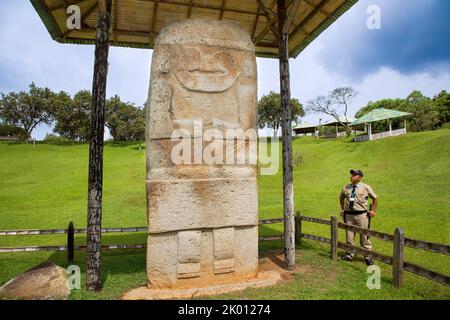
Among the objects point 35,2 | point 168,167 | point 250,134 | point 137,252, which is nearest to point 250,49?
point 250,134

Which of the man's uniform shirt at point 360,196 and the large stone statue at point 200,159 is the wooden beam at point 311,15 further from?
the man's uniform shirt at point 360,196

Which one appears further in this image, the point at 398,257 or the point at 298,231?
the point at 298,231

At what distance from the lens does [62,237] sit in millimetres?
12336

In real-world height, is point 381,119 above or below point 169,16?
above

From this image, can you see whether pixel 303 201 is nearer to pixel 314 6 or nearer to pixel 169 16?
pixel 314 6

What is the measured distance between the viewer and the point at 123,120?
59.7 meters

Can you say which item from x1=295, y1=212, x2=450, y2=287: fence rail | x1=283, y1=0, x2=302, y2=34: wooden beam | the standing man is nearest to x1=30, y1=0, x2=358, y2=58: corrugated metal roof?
x1=283, y1=0, x2=302, y2=34: wooden beam

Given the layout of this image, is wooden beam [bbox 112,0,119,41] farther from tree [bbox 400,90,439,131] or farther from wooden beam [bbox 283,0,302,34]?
tree [bbox 400,90,439,131]

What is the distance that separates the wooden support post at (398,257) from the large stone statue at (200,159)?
103 inches

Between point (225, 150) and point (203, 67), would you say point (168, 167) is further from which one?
point (203, 67)

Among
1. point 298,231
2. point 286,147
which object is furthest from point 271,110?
point 286,147

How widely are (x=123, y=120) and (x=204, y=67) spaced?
185 feet

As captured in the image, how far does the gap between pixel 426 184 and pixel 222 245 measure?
18.8 meters

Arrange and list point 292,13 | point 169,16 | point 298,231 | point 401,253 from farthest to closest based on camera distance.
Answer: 1. point 298,231
2. point 169,16
3. point 292,13
4. point 401,253
